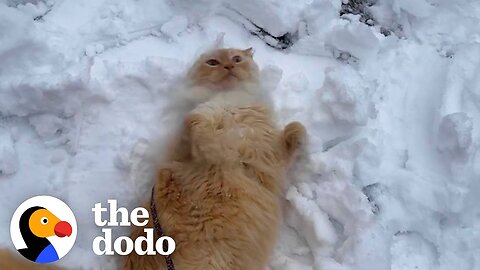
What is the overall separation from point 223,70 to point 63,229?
1239mm

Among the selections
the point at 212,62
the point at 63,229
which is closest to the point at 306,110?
the point at 212,62

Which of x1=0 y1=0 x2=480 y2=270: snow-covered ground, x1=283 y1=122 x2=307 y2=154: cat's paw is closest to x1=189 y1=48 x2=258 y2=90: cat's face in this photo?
x1=0 y1=0 x2=480 y2=270: snow-covered ground

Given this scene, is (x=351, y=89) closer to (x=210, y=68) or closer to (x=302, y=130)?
(x=302, y=130)

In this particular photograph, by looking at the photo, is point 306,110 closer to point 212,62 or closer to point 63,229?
point 212,62

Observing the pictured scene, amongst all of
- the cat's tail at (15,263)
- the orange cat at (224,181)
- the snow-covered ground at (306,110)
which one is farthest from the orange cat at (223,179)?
the cat's tail at (15,263)

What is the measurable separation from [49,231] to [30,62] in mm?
1365

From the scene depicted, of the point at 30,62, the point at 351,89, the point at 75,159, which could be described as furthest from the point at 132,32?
the point at 351,89

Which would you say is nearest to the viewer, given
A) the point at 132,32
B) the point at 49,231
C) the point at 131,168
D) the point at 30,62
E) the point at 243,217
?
the point at 49,231

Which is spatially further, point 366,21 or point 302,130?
point 366,21

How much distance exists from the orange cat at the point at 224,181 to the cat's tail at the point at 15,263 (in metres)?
0.51

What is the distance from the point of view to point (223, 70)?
330cm

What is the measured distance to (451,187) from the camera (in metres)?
3.23

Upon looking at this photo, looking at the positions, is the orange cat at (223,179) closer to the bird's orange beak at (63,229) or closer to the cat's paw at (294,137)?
the cat's paw at (294,137)

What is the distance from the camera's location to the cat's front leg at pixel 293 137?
3.04 meters
